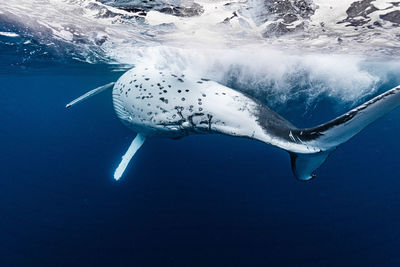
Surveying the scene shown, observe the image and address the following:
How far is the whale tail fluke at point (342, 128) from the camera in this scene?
8.01 feet

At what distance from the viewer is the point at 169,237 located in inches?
497

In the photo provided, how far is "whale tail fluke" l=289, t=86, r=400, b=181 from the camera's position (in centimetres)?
244

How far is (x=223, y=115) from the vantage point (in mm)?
3393

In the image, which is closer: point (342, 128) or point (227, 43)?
point (342, 128)

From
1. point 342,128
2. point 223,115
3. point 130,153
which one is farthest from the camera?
point 130,153

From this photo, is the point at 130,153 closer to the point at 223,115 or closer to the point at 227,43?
the point at 223,115

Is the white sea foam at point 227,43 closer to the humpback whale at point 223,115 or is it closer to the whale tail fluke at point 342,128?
the humpback whale at point 223,115

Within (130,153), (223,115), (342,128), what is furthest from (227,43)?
(342,128)

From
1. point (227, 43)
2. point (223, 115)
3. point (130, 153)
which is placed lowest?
point (130, 153)

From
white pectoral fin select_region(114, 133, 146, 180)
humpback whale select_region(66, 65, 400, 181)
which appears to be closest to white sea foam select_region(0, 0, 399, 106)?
humpback whale select_region(66, 65, 400, 181)

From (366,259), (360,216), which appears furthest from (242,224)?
(360,216)

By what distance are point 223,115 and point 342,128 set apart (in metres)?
1.46

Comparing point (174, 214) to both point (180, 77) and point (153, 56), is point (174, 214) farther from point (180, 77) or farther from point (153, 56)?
point (180, 77)

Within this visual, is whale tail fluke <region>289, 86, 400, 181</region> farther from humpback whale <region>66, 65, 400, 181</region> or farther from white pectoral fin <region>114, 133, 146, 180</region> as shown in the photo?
white pectoral fin <region>114, 133, 146, 180</region>
